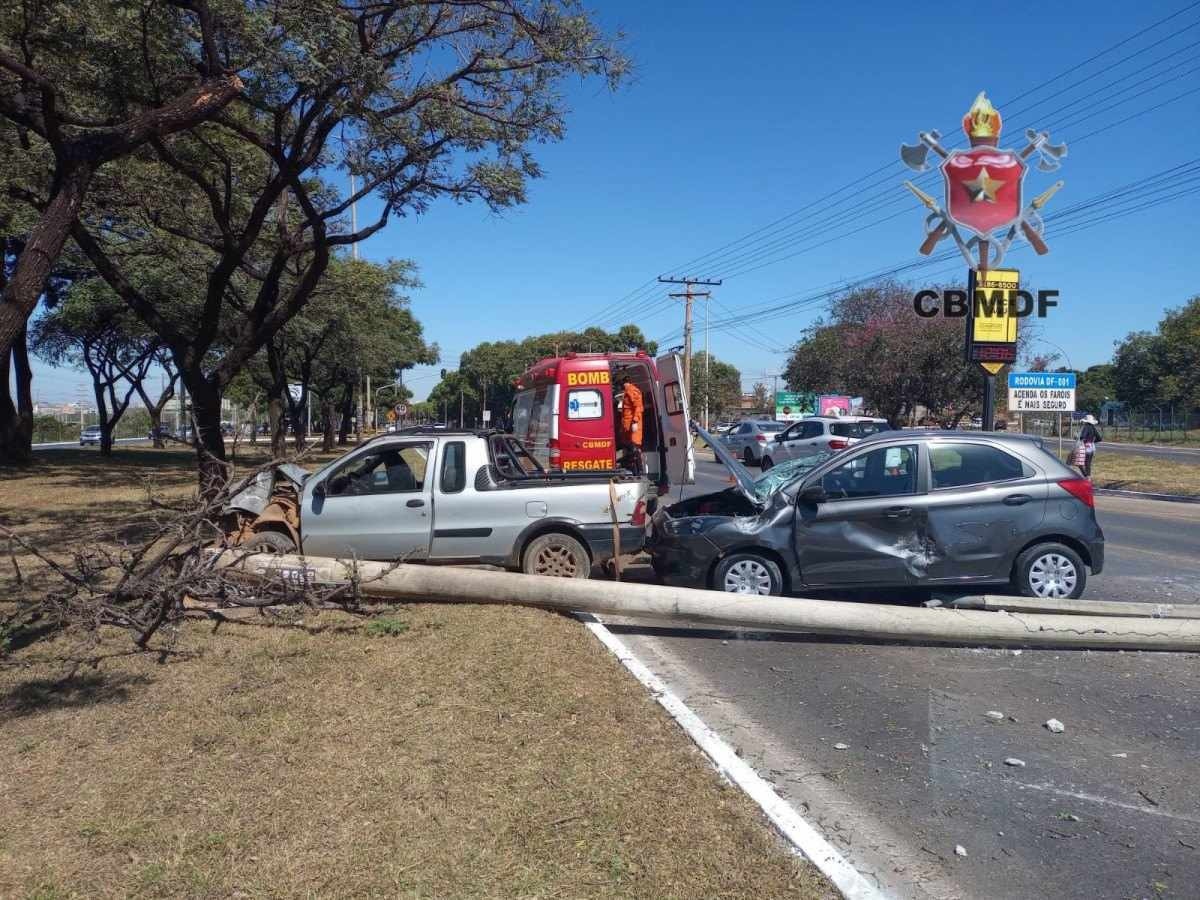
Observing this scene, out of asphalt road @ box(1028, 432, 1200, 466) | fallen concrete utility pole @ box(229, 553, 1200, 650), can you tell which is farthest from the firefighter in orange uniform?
asphalt road @ box(1028, 432, 1200, 466)

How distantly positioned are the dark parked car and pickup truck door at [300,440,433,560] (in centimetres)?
238

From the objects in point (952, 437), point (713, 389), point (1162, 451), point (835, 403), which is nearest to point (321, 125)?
point (952, 437)

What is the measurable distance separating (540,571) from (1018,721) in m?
4.38

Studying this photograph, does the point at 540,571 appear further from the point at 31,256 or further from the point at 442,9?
the point at 442,9

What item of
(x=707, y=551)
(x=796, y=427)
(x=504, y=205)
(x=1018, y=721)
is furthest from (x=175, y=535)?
(x=796, y=427)

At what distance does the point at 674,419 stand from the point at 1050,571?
5232mm

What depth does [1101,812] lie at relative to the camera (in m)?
4.34

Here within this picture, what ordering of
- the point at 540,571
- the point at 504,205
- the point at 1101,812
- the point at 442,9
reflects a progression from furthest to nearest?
the point at 504,205 < the point at 442,9 < the point at 540,571 < the point at 1101,812

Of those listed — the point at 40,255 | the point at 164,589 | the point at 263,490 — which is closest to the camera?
the point at 164,589

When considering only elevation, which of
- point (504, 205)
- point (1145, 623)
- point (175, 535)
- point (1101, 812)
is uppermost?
point (504, 205)

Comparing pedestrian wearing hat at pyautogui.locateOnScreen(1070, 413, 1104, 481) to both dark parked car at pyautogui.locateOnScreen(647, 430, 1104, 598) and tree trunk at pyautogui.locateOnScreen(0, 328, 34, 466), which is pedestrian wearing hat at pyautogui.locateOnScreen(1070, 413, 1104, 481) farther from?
tree trunk at pyautogui.locateOnScreen(0, 328, 34, 466)

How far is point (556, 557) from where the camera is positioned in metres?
8.59

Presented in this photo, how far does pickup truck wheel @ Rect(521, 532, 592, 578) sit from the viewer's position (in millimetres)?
8570

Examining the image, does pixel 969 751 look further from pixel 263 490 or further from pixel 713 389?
pixel 713 389
